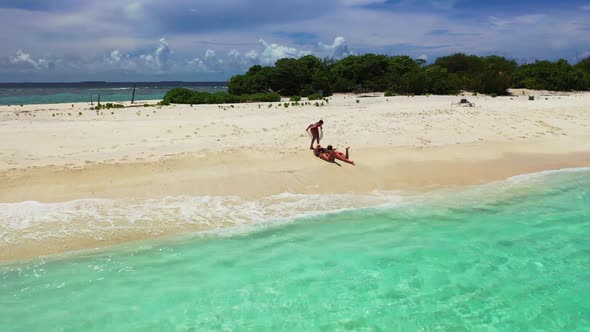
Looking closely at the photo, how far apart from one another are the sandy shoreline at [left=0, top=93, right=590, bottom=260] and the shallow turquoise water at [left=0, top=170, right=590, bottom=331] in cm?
A: 124

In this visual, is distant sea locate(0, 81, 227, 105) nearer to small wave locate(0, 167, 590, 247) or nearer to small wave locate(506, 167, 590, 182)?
small wave locate(0, 167, 590, 247)

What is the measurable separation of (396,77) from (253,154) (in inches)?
1126

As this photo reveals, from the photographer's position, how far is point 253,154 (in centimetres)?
1389

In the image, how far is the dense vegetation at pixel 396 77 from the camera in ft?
122

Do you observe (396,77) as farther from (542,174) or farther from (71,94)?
(71,94)

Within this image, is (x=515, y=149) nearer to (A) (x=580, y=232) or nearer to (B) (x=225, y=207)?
(A) (x=580, y=232)

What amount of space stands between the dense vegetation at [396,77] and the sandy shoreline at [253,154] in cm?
1613

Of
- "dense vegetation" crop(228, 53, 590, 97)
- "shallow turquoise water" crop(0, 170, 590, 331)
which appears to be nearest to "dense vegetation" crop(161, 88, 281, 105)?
"dense vegetation" crop(228, 53, 590, 97)

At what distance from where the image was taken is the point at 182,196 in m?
11.1

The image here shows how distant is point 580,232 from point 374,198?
14.2 feet

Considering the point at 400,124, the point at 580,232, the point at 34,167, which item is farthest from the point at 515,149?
the point at 34,167

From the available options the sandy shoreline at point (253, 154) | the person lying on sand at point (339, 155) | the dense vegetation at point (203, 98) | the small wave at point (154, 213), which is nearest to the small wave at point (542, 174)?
the sandy shoreline at point (253, 154)

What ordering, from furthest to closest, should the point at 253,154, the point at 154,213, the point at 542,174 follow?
the point at 542,174
the point at 253,154
the point at 154,213

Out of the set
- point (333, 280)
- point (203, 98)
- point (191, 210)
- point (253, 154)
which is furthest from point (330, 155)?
point (203, 98)
